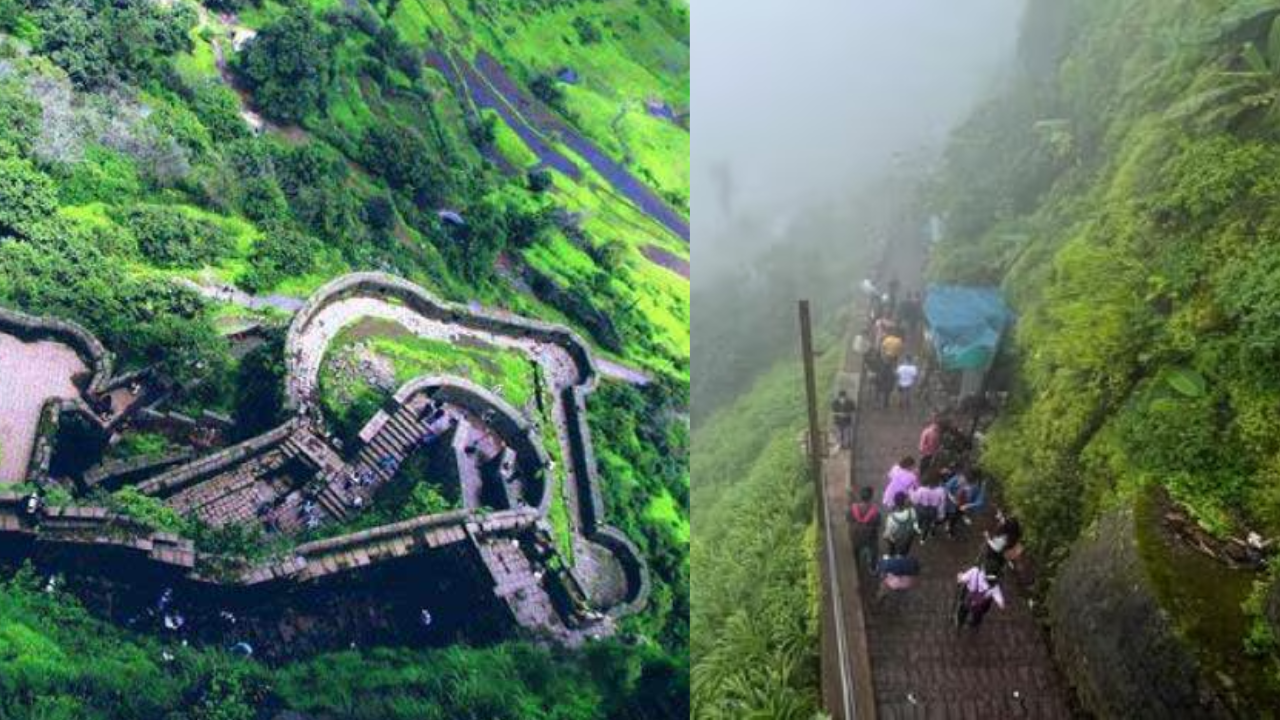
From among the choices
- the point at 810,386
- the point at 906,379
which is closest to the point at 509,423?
the point at 810,386

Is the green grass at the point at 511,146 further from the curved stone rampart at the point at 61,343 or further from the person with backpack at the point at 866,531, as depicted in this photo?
the person with backpack at the point at 866,531

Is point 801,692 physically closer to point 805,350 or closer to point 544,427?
point 805,350

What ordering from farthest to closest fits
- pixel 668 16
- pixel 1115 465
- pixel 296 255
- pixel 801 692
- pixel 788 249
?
pixel 788 249, pixel 668 16, pixel 296 255, pixel 801 692, pixel 1115 465

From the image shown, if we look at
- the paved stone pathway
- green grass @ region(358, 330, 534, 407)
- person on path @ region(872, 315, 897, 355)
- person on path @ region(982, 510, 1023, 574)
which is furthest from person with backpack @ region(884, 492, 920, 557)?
the paved stone pathway

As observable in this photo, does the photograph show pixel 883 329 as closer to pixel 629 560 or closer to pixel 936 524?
pixel 936 524

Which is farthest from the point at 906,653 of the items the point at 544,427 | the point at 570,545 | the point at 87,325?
the point at 87,325

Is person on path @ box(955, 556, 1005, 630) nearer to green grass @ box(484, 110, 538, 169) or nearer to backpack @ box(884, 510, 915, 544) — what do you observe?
backpack @ box(884, 510, 915, 544)
